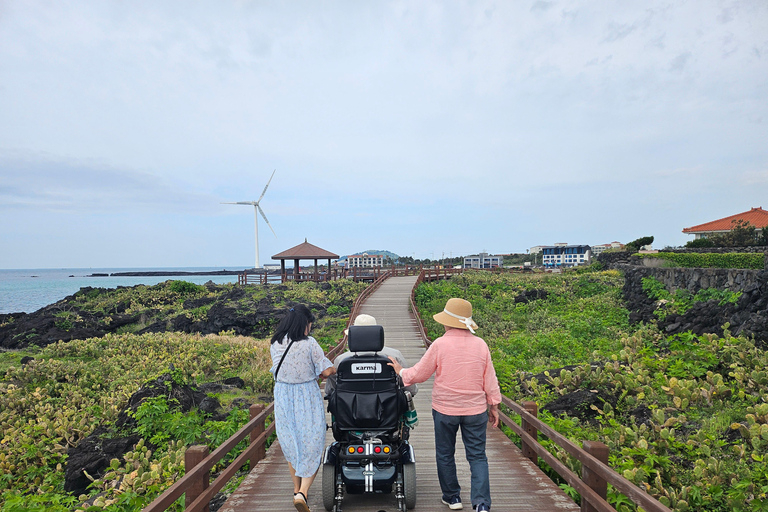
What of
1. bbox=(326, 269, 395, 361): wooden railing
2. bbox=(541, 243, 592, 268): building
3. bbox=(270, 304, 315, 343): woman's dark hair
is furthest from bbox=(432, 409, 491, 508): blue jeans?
bbox=(541, 243, 592, 268): building

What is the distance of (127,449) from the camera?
7742 millimetres

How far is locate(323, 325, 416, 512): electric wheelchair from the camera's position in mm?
3816

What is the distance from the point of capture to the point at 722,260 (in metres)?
16.4

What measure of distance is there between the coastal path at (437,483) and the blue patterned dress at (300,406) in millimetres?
295

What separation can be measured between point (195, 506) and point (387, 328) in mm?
13475

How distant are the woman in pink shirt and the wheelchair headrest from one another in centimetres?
23

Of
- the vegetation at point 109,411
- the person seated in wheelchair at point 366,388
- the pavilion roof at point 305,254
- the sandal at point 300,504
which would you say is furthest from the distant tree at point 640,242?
the sandal at point 300,504

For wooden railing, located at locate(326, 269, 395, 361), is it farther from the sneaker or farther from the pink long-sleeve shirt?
the pink long-sleeve shirt

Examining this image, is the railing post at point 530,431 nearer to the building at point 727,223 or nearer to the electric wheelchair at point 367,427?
the electric wheelchair at point 367,427

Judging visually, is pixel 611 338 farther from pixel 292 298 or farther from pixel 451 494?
pixel 292 298

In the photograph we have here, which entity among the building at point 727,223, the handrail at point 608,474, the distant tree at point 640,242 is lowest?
the handrail at point 608,474

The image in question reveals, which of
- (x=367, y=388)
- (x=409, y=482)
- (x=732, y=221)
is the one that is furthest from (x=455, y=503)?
(x=732, y=221)

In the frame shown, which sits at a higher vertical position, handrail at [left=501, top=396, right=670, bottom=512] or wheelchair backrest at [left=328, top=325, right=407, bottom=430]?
wheelchair backrest at [left=328, top=325, right=407, bottom=430]

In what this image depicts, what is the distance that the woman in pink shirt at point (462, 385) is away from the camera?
12.5ft
